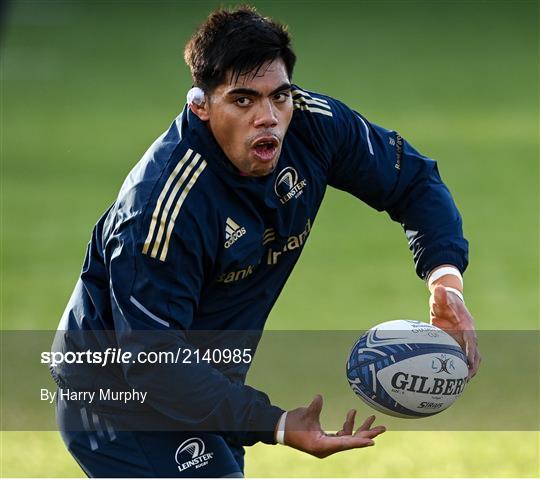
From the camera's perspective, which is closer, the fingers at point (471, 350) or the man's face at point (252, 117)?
the man's face at point (252, 117)

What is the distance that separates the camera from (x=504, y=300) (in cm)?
1178

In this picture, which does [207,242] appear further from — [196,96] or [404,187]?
[404,187]

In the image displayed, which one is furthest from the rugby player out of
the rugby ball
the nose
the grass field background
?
the grass field background

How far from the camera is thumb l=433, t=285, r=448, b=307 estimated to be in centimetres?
578

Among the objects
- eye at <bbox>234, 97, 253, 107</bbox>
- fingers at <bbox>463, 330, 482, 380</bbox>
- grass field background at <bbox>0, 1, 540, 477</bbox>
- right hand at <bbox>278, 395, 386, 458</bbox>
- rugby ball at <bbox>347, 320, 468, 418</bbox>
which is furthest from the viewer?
grass field background at <bbox>0, 1, 540, 477</bbox>

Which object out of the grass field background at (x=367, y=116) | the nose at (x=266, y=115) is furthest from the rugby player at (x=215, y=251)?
the grass field background at (x=367, y=116)

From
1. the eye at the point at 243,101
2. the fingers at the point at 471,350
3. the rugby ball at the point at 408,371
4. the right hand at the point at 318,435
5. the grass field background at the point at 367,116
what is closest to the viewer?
the right hand at the point at 318,435

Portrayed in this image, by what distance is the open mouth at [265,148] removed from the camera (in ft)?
17.0

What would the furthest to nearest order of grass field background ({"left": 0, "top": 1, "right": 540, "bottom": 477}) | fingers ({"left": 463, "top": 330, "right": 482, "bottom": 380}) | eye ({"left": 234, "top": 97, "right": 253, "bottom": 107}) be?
grass field background ({"left": 0, "top": 1, "right": 540, "bottom": 477})
fingers ({"left": 463, "top": 330, "right": 482, "bottom": 380})
eye ({"left": 234, "top": 97, "right": 253, "bottom": 107})

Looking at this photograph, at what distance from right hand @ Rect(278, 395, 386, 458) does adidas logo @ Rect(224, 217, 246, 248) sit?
2.28 feet

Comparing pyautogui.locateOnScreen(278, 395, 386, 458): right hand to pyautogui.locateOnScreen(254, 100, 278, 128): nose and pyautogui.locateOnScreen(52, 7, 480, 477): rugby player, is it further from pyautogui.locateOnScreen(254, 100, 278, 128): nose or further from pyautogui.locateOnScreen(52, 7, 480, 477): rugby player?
pyautogui.locateOnScreen(254, 100, 278, 128): nose

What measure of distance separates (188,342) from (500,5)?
70.2 feet

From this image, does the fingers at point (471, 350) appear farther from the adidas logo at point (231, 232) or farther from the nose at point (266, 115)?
the nose at point (266, 115)

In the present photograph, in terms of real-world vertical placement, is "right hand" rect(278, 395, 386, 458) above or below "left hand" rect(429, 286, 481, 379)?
below
